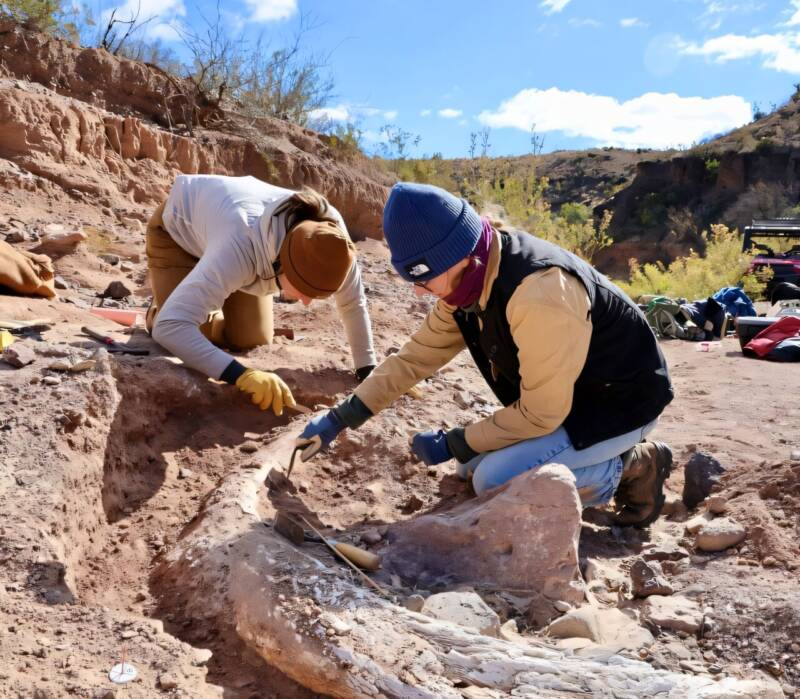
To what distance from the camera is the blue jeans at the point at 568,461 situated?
2.37 meters

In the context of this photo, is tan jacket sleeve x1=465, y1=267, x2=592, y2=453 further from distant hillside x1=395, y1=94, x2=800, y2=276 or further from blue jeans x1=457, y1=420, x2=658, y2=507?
distant hillside x1=395, y1=94, x2=800, y2=276

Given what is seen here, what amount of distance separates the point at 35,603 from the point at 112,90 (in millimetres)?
7353

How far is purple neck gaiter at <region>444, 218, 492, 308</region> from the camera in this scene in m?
2.13

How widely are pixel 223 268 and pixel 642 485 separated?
188 cm

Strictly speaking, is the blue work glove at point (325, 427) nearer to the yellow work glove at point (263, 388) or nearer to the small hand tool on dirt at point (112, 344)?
the yellow work glove at point (263, 388)

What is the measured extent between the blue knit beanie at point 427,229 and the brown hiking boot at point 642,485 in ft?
3.46

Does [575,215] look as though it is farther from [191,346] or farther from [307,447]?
[307,447]

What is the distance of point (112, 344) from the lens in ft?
10.7

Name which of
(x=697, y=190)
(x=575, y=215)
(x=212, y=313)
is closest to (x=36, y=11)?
(x=212, y=313)

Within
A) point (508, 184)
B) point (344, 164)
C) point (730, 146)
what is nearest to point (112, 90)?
point (344, 164)

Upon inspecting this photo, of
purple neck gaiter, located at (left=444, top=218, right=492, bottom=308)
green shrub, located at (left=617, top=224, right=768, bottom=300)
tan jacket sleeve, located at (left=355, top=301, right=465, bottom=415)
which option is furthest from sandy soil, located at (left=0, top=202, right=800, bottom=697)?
green shrub, located at (left=617, top=224, right=768, bottom=300)

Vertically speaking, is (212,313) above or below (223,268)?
below

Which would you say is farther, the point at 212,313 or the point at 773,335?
the point at 773,335

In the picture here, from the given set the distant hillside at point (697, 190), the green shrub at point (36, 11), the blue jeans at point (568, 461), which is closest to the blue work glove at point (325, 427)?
the blue jeans at point (568, 461)
